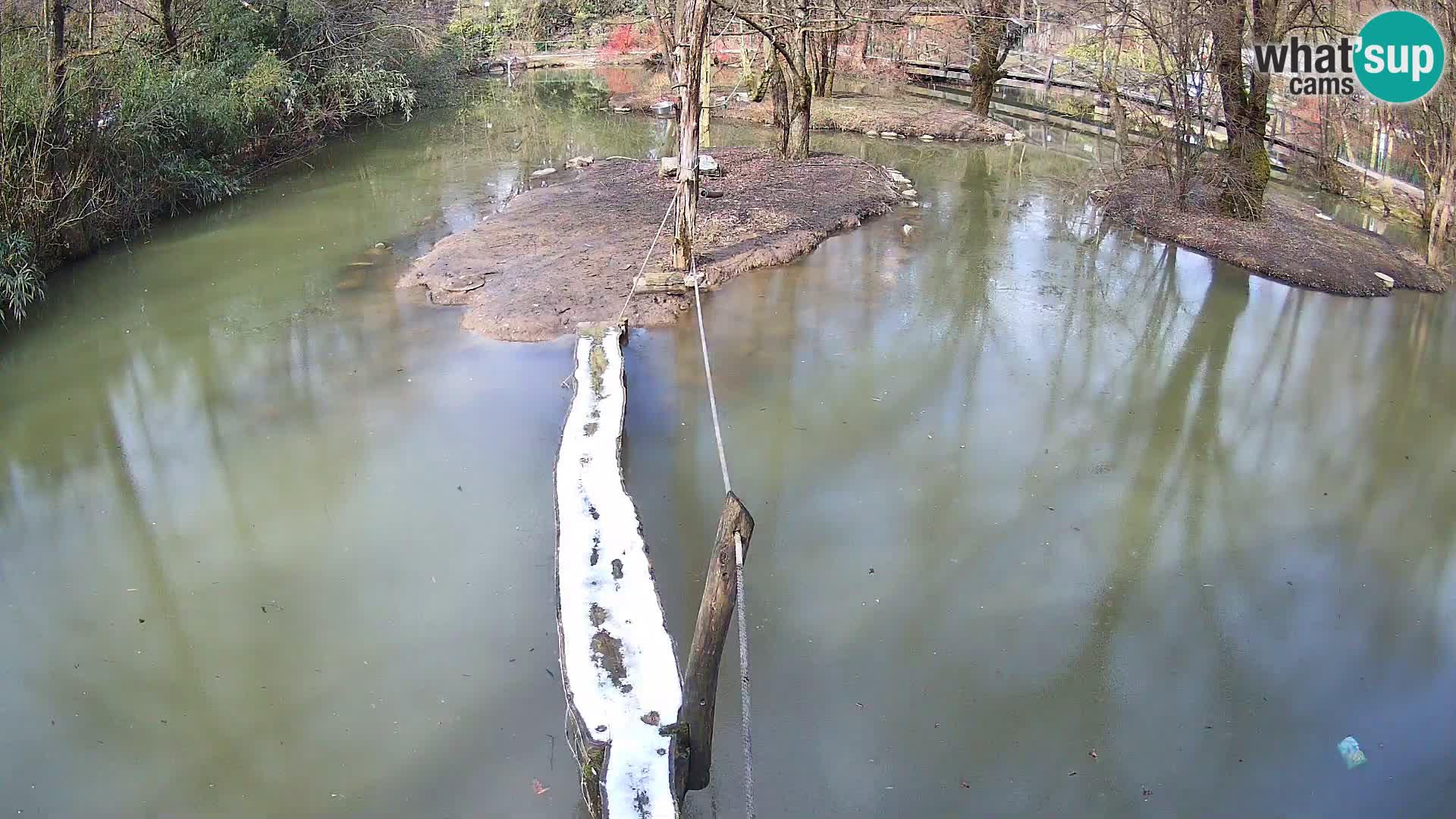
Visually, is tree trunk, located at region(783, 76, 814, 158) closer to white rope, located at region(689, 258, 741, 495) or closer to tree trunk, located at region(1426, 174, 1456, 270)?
white rope, located at region(689, 258, 741, 495)

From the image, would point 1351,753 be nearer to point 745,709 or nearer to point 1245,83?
point 745,709

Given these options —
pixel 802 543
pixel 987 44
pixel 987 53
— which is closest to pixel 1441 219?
pixel 802 543

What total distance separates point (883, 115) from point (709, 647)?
44.5ft

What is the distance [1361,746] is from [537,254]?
7.06 meters

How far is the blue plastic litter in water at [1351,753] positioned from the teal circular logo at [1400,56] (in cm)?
720

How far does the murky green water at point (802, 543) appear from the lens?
11.9ft

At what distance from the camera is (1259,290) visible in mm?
8438

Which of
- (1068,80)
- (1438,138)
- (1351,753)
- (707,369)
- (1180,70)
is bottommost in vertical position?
(1351,753)

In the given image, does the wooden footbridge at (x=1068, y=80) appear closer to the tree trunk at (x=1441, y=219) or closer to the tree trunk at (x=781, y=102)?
the tree trunk at (x=1441, y=219)

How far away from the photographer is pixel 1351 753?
3.69 meters

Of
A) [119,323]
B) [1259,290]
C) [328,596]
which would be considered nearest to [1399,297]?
[1259,290]

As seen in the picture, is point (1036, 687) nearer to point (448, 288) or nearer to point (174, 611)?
point (174, 611)

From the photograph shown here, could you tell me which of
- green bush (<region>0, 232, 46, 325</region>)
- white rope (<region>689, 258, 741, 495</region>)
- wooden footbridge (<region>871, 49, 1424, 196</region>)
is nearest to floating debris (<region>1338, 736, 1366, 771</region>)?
white rope (<region>689, 258, 741, 495</region>)

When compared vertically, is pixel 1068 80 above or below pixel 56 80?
above
